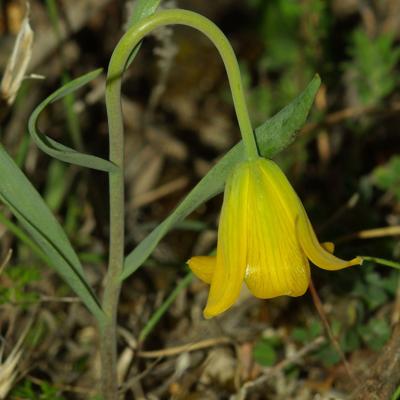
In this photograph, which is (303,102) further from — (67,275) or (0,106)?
(0,106)

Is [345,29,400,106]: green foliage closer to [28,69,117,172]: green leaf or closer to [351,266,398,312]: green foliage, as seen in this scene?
[351,266,398,312]: green foliage

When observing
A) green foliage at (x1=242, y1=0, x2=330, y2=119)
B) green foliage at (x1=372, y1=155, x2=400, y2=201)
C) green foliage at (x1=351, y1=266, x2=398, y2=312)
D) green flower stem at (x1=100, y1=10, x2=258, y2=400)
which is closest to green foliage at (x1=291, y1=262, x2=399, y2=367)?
green foliage at (x1=351, y1=266, x2=398, y2=312)

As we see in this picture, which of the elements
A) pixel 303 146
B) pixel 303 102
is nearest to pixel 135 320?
pixel 303 146

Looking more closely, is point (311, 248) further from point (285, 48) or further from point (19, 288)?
point (285, 48)

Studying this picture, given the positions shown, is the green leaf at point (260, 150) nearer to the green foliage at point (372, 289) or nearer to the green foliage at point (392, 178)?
the green foliage at point (372, 289)

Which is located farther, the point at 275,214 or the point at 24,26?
the point at 24,26

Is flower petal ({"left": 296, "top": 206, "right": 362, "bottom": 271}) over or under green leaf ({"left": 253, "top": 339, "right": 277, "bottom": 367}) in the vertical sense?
over
